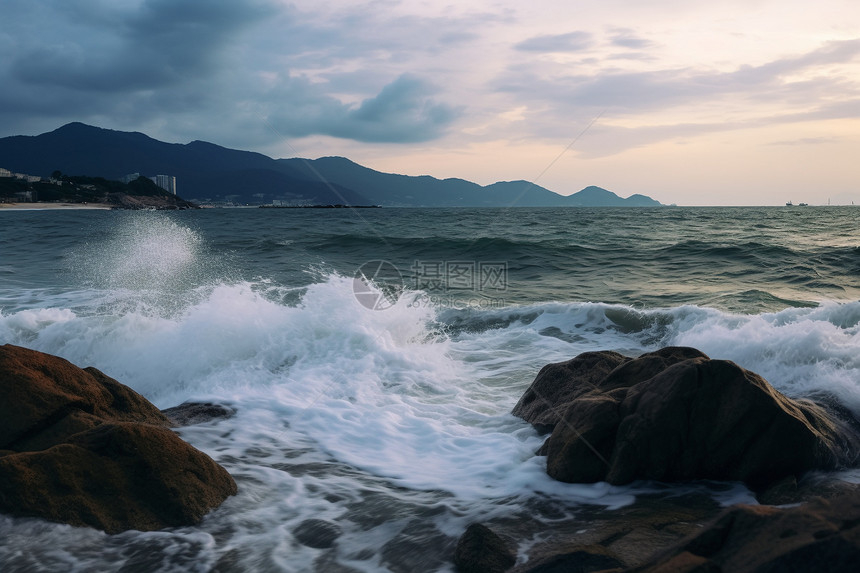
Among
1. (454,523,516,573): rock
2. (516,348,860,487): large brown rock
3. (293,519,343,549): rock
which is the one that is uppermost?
(516,348,860,487): large brown rock

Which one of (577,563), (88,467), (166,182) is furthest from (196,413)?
(166,182)

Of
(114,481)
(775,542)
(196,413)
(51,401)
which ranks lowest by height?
(196,413)

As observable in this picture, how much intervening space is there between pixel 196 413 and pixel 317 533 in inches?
107

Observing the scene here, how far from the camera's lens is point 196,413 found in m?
5.84

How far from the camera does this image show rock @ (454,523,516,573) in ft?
10.3

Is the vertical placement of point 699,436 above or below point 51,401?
below

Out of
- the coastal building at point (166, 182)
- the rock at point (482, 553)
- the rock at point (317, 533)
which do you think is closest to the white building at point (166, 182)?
the coastal building at point (166, 182)

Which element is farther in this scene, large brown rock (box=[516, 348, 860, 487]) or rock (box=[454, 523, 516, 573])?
large brown rock (box=[516, 348, 860, 487])

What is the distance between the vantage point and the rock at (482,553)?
3.14 meters

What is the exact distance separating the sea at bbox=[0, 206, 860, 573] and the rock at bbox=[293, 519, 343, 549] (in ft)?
0.05

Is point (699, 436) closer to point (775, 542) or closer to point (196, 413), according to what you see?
point (775, 542)

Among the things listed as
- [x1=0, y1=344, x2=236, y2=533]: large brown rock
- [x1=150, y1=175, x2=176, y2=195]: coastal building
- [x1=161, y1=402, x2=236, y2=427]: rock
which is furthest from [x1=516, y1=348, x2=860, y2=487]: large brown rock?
[x1=150, y1=175, x2=176, y2=195]: coastal building

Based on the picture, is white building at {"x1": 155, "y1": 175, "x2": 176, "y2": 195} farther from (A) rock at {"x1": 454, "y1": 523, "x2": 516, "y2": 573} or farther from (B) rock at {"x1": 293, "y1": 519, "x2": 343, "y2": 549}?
(A) rock at {"x1": 454, "y1": 523, "x2": 516, "y2": 573}

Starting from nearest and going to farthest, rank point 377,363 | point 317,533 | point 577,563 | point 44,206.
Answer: point 577,563, point 317,533, point 377,363, point 44,206
